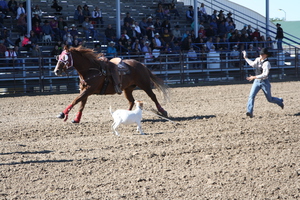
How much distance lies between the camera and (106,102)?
1419 centimetres

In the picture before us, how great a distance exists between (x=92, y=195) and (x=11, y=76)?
Result: 13.7m

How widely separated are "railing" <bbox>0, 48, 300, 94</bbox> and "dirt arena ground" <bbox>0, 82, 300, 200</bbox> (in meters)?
6.50

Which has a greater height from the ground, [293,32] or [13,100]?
[293,32]

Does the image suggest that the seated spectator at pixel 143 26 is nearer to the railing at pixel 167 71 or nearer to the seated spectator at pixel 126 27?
the seated spectator at pixel 126 27

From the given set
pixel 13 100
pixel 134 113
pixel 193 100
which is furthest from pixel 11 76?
pixel 134 113

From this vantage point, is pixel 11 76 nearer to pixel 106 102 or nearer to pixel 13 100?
pixel 13 100

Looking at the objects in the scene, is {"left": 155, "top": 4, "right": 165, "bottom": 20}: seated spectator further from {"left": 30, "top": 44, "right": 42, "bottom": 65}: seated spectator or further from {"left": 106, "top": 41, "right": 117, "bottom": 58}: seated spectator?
{"left": 30, "top": 44, "right": 42, "bottom": 65}: seated spectator

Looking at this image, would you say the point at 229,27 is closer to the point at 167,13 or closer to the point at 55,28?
the point at 167,13

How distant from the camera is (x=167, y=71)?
20.7 metres

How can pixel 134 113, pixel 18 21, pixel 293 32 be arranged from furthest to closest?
1. pixel 293 32
2. pixel 18 21
3. pixel 134 113

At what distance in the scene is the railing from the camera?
17.8 m

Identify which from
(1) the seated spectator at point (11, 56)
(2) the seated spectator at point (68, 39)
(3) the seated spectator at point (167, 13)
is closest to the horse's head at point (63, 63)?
(1) the seated spectator at point (11, 56)

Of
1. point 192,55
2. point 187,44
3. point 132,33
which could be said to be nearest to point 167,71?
point 192,55

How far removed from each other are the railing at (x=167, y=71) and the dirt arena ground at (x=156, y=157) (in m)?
6.50
